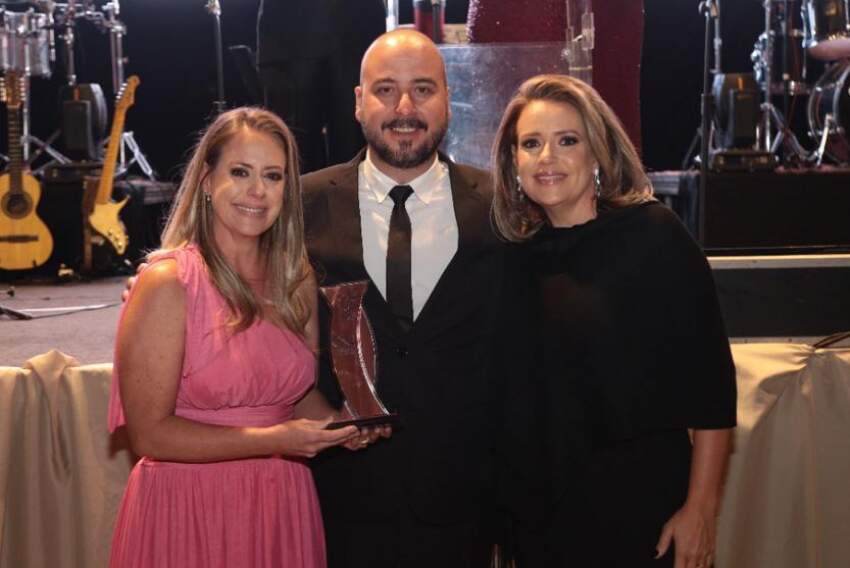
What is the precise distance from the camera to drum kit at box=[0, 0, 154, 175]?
7.89 m

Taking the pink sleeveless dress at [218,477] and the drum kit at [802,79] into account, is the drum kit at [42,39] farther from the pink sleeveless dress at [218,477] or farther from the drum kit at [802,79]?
the pink sleeveless dress at [218,477]

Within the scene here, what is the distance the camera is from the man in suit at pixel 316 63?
3846mm

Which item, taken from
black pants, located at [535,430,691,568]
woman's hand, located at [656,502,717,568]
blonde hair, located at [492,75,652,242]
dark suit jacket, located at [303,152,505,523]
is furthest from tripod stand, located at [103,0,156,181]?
woman's hand, located at [656,502,717,568]

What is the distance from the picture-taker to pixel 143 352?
229 centimetres

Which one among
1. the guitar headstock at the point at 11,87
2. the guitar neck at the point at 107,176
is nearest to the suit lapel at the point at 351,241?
the guitar neck at the point at 107,176

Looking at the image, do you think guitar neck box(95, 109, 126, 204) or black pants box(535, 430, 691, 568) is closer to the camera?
black pants box(535, 430, 691, 568)

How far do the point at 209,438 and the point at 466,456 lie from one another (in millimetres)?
692

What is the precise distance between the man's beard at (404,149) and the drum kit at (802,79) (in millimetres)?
5847

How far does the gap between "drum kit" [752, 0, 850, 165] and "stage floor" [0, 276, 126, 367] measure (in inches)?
199

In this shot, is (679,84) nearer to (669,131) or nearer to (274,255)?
(669,131)

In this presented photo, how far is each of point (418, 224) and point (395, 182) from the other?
137 mm

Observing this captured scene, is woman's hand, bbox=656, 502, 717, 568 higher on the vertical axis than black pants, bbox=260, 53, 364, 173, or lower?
lower

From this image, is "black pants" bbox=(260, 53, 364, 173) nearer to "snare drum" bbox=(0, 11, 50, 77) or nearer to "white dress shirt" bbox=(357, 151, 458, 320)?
"white dress shirt" bbox=(357, 151, 458, 320)

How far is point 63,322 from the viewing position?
4.60m
